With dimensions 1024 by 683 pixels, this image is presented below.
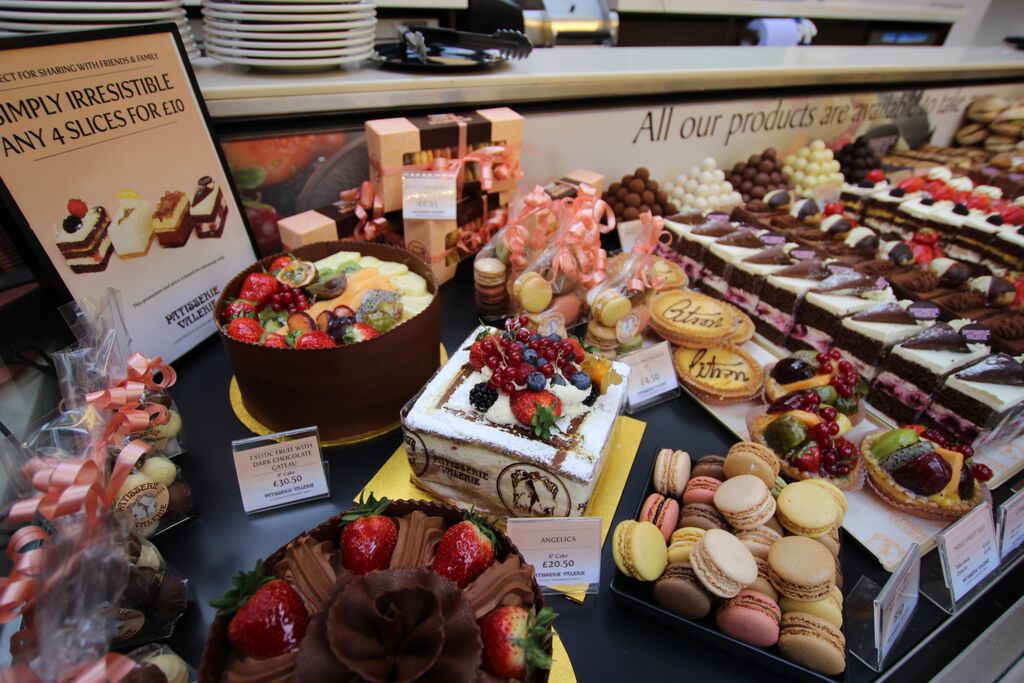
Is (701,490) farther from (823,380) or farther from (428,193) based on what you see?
(428,193)

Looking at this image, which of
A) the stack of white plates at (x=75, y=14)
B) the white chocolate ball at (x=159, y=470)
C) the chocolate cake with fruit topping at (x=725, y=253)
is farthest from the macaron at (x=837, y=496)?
the stack of white plates at (x=75, y=14)

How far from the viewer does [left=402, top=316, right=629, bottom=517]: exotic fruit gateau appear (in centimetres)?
129

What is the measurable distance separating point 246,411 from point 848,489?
1.78m

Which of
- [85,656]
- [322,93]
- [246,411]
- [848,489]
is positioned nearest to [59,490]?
[85,656]

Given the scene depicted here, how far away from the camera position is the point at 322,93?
1904 mm

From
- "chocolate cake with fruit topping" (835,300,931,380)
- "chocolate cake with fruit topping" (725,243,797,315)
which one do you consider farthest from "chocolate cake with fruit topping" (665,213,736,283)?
"chocolate cake with fruit topping" (835,300,931,380)

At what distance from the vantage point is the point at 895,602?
1.19 metres

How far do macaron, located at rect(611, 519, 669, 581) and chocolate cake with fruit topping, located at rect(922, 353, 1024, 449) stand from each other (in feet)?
3.79

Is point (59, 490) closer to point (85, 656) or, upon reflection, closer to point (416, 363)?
point (85, 656)

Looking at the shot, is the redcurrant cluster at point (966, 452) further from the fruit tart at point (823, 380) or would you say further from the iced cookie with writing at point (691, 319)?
the iced cookie with writing at point (691, 319)

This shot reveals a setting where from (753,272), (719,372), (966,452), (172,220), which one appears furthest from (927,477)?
(172,220)

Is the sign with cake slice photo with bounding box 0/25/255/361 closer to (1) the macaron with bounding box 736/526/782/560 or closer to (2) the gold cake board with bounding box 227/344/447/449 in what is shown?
(2) the gold cake board with bounding box 227/344/447/449

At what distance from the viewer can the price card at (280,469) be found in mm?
1347

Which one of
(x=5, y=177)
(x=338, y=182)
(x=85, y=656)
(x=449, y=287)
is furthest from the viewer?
(x=449, y=287)
